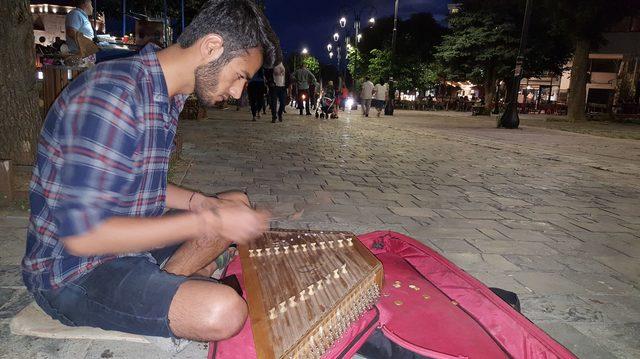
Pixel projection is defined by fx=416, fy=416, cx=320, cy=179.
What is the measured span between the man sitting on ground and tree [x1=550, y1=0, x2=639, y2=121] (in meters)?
21.7

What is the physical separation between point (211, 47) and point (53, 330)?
1.38 m

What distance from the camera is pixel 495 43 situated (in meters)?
27.1

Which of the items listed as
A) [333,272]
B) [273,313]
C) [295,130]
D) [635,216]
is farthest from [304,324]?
[295,130]

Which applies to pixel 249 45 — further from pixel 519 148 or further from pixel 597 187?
pixel 519 148

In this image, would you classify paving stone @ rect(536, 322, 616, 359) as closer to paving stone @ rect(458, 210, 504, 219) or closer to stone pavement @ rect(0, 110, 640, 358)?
stone pavement @ rect(0, 110, 640, 358)

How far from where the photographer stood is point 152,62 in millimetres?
1707

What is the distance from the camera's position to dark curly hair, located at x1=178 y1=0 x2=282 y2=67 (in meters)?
1.74

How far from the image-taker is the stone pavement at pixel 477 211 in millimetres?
2430

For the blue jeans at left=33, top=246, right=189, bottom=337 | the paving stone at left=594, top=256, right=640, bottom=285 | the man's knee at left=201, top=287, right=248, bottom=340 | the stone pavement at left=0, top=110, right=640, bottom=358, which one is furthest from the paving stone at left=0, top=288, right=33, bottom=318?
the paving stone at left=594, top=256, right=640, bottom=285

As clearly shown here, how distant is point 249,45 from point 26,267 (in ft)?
4.22

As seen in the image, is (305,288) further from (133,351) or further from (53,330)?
(53,330)

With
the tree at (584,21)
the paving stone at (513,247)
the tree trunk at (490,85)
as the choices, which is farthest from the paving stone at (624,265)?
the tree trunk at (490,85)

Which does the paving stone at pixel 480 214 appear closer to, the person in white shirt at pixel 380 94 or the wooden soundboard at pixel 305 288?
the wooden soundboard at pixel 305 288

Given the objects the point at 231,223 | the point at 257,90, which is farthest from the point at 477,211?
the point at 257,90
